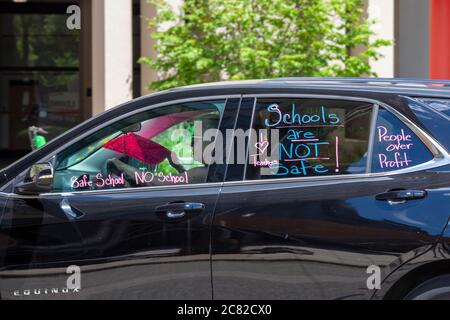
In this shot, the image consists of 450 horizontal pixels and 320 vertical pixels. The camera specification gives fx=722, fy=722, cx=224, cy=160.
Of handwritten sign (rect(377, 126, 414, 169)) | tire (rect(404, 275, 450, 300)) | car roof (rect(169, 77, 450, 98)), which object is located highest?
car roof (rect(169, 77, 450, 98))

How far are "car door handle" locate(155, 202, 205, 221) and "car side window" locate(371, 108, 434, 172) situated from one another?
101 cm

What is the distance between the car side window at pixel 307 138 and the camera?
4125mm

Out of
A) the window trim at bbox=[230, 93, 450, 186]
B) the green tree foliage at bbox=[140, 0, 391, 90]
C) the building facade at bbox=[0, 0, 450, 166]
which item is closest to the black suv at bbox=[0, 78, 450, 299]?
the window trim at bbox=[230, 93, 450, 186]

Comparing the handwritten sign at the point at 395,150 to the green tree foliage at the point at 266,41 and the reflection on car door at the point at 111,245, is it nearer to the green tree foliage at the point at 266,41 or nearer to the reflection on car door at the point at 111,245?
the reflection on car door at the point at 111,245

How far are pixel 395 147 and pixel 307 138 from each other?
0.50 meters

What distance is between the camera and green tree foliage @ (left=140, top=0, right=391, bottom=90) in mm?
11547

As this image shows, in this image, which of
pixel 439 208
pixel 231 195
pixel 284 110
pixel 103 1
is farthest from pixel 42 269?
pixel 103 1

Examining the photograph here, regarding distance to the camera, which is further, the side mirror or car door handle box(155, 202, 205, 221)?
the side mirror

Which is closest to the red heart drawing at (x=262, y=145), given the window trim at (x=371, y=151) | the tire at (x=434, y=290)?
the window trim at (x=371, y=151)

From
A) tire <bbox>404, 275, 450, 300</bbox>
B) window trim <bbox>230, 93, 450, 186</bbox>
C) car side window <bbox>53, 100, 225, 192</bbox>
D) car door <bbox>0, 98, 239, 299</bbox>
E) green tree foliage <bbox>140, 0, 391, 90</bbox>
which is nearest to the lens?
tire <bbox>404, 275, 450, 300</bbox>

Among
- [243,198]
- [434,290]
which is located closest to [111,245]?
[243,198]

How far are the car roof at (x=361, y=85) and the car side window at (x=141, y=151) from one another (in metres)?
0.19

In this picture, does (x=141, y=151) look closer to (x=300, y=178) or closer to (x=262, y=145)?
(x=262, y=145)

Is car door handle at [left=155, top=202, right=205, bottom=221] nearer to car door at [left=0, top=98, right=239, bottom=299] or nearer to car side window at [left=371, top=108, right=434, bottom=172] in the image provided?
car door at [left=0, top=98, right=239, bottom=299]
